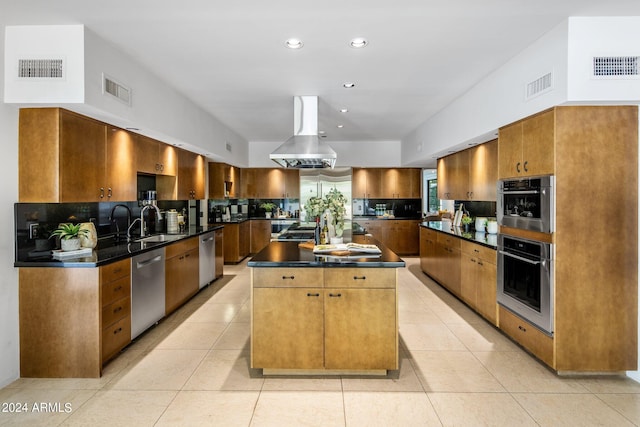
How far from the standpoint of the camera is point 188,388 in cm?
278

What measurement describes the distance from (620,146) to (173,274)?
451 centimetres

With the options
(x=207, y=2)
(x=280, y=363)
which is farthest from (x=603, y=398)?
(x=207, y=2)

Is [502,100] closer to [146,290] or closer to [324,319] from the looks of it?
[324,319]

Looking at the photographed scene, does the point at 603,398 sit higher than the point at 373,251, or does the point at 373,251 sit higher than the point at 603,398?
the point at 373,251

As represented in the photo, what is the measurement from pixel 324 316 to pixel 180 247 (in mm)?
2513

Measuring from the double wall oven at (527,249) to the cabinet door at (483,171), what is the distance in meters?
1.03

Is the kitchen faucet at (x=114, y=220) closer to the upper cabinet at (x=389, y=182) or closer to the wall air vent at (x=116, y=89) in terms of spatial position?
the wall air vent at (x=116, y=89)

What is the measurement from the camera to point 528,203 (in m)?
3.26

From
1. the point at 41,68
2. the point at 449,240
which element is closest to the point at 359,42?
Answer: the point at 41,68

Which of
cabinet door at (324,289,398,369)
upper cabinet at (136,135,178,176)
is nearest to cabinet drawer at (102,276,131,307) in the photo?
upper cabinet at (136,135,178,176)

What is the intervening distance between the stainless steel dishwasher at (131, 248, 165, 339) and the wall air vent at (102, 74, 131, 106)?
1.47 meters

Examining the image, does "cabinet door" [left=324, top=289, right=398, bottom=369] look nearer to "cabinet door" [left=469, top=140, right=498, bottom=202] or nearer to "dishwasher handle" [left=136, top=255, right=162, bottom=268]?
"dishwasher handle" [left=136, top=255, right=162, bottom=268]

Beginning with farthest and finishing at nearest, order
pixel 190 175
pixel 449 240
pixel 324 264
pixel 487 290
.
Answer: pixel 190 175, pixel 449 240, pixel 487 290, pixel 324 264

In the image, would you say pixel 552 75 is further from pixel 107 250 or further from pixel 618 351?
pixel 107 250
